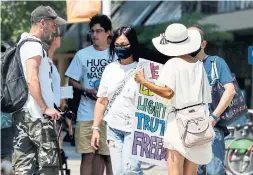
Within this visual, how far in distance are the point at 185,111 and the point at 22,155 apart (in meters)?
1.49

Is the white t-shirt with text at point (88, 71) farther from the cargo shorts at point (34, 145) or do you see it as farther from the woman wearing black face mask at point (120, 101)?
the cargo shorts at point (34, 145)

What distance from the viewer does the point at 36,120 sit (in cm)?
536

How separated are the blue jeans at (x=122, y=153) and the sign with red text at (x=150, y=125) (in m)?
0.07

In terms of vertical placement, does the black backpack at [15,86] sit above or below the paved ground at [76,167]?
above

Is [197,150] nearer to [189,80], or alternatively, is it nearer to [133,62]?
[189,80]

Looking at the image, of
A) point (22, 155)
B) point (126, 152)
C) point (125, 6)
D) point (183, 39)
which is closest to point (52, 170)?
point (22, 155)

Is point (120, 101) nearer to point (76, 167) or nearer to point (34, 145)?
point (34, 145)

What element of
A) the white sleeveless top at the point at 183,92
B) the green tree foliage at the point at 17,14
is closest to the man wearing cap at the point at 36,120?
the white sleeveless top at the point at 183,92

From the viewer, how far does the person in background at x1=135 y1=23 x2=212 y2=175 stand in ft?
16.4

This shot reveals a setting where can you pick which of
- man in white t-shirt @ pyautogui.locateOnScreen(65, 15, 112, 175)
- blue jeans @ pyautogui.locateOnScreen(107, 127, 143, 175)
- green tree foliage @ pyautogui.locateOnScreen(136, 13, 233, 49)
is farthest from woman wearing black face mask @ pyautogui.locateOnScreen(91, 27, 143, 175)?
green tree foliage @ pyautogui.locateOnScreen(136, 13, 233, 49)

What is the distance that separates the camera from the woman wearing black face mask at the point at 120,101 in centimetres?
576

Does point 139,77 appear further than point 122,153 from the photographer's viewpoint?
No

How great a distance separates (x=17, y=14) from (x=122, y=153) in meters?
11.7

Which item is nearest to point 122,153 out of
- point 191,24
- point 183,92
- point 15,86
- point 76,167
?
point 183,92
